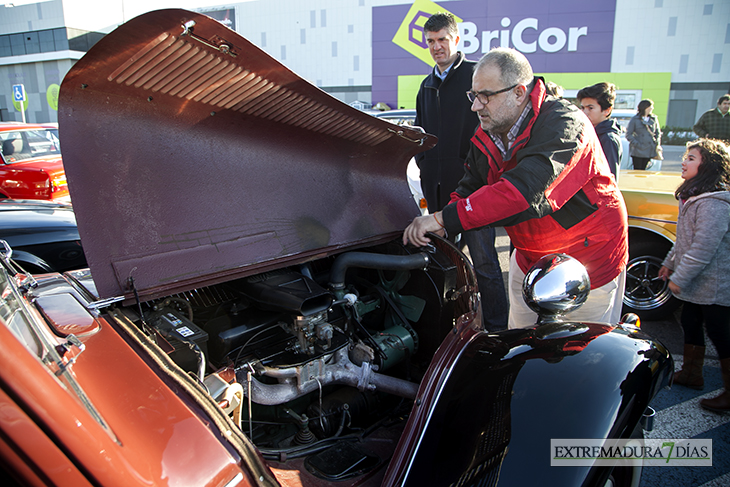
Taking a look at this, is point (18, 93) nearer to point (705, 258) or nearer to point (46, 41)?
point (705, 258)

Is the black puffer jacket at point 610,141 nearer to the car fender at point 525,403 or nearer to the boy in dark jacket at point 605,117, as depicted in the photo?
the boy in dark jacket at point 605,117

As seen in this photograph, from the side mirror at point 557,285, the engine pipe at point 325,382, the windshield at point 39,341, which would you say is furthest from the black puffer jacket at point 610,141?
the windshield at point 39,341

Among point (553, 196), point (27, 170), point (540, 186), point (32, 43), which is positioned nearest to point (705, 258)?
point (553, 196)

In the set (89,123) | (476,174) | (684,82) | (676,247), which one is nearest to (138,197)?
(89,123)

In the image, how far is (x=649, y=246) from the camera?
13.2 feet

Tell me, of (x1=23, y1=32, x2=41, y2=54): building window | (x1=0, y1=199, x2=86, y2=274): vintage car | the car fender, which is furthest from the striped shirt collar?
(x1=23, y1=32, x2=41, y2=54): building window

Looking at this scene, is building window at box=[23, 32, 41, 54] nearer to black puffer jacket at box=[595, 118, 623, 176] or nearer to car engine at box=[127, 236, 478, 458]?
black puffer jacket at box=[595, 118, 623, 176]

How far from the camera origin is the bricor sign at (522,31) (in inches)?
1010

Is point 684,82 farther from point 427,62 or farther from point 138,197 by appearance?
point 138,197

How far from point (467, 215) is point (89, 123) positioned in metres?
1.60

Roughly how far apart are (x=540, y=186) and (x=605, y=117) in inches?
107

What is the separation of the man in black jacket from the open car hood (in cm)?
148

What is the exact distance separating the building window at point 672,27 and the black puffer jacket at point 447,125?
98.3 ft

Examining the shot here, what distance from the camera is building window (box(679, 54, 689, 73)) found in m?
26.0
